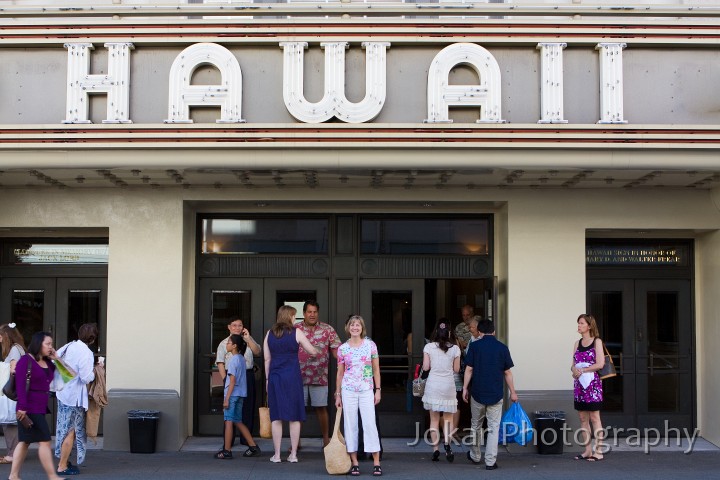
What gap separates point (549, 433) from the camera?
38.2 ft

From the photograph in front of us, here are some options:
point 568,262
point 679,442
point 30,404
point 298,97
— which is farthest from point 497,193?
point 30,404

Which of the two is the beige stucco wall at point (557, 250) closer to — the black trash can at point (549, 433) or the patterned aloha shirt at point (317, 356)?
the black trash can at point (549, 433)

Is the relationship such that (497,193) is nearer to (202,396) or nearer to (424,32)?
(424,32)

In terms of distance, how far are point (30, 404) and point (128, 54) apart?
4138 millimetres

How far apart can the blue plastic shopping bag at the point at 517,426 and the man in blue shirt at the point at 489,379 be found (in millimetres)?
168

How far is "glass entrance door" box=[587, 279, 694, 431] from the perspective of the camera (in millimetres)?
12914

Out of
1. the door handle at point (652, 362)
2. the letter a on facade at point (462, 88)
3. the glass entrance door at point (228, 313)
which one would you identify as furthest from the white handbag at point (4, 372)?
the door handle at point (652, 362)

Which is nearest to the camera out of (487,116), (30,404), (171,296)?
(30,404)

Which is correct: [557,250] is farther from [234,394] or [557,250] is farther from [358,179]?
[234,394]

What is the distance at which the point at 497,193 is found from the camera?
12.2 m

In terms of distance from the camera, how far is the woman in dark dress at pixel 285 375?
10.8m

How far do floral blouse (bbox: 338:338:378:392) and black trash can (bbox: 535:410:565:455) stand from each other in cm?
275

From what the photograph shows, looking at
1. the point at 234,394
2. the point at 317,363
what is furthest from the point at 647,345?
the point at 234,394

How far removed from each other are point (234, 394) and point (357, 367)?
73.6 inches
